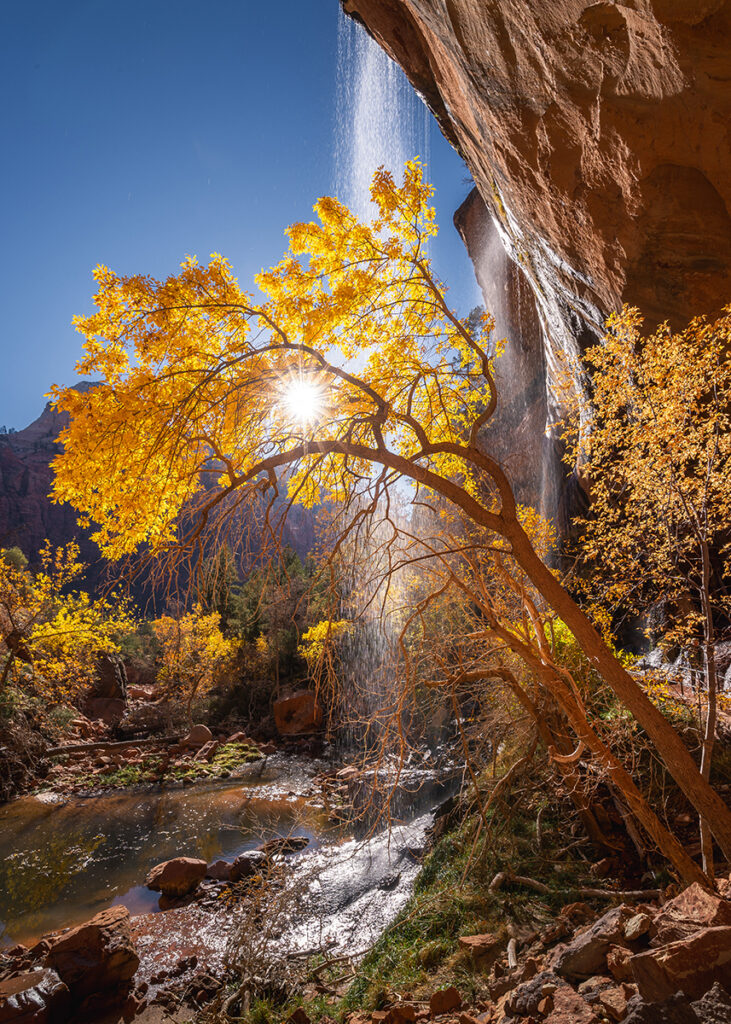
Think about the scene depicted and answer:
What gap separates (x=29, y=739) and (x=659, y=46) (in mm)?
20883

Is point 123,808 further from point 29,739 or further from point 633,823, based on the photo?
point 633,823

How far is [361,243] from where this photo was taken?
4.60 metres

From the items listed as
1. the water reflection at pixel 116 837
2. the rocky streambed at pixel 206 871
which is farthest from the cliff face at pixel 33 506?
the rocky streambed at pixel 206 871

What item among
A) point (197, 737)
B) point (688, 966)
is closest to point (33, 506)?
point (197, 737)

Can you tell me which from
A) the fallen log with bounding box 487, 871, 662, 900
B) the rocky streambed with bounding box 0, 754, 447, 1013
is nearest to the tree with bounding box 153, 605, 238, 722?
the rocky streambed with bounding box 0, 754, 447, 1013

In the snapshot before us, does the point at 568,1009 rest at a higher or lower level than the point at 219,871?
higher

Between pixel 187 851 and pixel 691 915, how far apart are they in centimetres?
1174

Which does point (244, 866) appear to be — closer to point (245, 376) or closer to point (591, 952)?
point (591, 952)

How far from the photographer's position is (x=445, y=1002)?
4199mm

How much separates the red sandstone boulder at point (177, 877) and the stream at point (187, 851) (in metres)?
0.28

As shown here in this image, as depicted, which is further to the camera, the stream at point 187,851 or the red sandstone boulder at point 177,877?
the red sandstone boulder at point 177,877

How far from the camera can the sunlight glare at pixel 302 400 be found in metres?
4.12

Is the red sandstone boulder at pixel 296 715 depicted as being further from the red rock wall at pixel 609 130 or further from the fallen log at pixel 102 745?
the red rock wall at pixel 609 130

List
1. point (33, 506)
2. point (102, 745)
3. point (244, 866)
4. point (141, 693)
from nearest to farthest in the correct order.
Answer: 1. point (244, 866)
2. point (102, 745)
3. point (141, 693)
4. point (33, 506)
